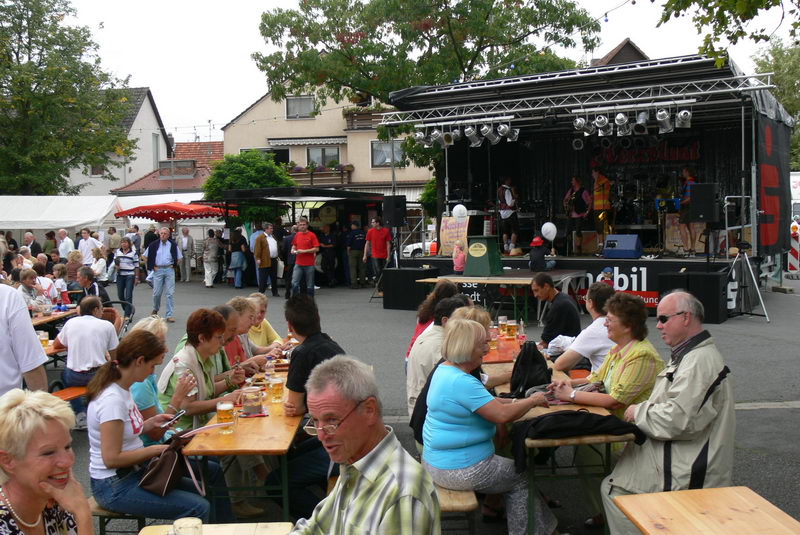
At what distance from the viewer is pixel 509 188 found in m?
18.2

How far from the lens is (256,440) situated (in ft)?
13.1

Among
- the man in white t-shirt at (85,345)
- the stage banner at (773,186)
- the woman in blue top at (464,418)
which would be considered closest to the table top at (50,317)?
the man in white t-shirt at (85,345)

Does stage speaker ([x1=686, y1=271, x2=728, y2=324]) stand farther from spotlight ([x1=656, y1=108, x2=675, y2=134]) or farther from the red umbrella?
the red umbrella

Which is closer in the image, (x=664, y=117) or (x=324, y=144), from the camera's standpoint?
(x=664, y=117)

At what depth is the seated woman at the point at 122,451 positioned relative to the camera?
12.2 feet

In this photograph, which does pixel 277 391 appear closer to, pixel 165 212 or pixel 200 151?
pixel 165 212

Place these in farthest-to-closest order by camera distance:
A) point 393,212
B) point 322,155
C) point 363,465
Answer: point 322,155 < point 393,212 < point 363,465

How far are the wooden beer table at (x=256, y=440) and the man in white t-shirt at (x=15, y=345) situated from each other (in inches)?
38.2

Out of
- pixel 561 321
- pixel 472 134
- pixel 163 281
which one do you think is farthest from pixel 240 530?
pixel 472 134

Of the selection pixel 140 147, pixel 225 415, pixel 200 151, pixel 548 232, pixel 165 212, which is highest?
pixel 200 151

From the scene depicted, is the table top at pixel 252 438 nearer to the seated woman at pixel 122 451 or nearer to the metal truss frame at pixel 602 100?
the seated woman at pixel 122 451

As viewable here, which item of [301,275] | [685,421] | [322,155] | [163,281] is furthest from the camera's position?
[322,155]

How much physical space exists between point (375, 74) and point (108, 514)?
705 inches

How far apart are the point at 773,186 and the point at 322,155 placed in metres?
25.0
